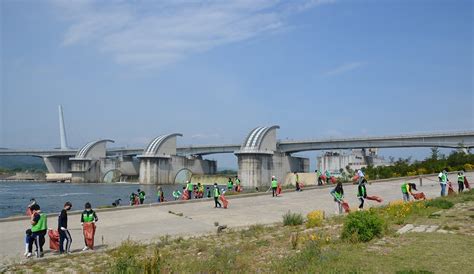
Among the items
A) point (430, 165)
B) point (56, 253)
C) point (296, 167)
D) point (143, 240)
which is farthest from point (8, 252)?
point (296, 167)

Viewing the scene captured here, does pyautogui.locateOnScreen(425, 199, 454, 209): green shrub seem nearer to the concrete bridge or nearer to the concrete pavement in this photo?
the concrete pavement

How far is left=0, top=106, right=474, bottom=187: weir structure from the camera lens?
80600 mm

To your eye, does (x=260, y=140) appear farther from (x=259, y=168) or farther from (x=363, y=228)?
(x=363, y=228)

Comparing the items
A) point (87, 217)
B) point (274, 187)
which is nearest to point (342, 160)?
point (274, 187)

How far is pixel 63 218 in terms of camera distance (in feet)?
36.9

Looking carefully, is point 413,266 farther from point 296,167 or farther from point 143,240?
point 296,167

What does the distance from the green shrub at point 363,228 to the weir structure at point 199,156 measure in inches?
2326

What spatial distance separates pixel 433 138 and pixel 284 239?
235 feet

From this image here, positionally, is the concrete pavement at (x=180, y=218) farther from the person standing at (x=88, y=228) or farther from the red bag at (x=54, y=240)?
A: the person standing at (x=88, y=228)

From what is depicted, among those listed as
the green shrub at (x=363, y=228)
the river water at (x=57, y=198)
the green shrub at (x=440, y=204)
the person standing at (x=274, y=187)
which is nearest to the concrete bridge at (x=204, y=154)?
the river water at (x=57, y=198)

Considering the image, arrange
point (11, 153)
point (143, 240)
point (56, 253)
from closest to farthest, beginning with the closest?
1. point (56, 253)
2. point (143, 240)
3. point (11, 153)

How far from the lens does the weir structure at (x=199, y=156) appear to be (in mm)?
80600

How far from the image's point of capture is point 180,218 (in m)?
17.8

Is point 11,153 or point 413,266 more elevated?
point 11,153
